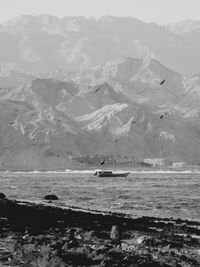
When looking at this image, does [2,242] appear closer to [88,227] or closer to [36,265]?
[36,265]

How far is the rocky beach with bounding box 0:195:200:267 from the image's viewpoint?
26.0 meters

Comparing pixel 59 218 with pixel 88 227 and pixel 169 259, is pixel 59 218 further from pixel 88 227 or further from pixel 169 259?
pixel 169 259

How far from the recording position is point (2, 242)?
106 feet

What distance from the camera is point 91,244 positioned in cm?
3241

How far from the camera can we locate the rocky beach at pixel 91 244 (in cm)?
2603

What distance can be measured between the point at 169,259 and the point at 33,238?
337 inches

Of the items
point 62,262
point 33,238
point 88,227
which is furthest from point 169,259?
point 88,227

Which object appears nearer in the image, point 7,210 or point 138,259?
point 138,259

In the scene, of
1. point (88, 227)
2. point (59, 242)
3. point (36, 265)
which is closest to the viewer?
point (36, 265)

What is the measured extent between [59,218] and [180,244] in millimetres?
19672

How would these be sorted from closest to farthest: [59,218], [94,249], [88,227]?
[94,249]
[88,227]
[59,218]

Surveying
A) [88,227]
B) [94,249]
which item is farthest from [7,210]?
[94,249]

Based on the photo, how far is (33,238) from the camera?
33.7 metres

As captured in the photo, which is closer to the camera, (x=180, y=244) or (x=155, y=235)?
(x=180, y=244)
